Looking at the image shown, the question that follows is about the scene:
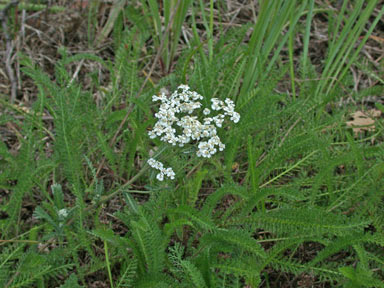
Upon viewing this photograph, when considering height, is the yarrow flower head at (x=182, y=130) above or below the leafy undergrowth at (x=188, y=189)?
above

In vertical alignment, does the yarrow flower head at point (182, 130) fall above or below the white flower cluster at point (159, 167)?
above

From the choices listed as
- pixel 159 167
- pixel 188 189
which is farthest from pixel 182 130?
pixel 188 189

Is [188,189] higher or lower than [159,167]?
lower

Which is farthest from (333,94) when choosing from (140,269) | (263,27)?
(140,269)

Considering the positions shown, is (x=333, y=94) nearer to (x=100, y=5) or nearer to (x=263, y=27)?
(x=263, y=27)

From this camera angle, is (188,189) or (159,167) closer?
(159,167)

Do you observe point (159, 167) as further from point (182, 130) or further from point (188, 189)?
point (188, 189)

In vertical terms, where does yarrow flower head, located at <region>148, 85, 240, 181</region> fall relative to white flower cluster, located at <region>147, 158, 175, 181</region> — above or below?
above

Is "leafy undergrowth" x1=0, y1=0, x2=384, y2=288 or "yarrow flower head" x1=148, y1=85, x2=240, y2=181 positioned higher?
"yarrow flower head" x1=148, y1=85, x2=240, y2=181
